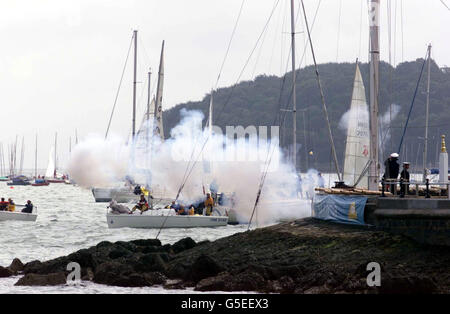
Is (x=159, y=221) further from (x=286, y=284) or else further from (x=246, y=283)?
(x=286, y=284)

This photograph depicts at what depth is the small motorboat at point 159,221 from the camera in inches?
1914

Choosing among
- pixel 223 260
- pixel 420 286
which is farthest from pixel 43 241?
pixel 420 286

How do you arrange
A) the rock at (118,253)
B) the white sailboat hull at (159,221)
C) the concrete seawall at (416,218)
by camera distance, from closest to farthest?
the concrete seawall at (416,218), the rock at (118,253), the white sailboat hull at (159,221)

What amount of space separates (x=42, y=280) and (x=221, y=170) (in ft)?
117

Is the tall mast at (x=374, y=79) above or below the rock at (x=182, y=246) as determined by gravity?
above

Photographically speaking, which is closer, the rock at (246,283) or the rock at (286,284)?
the rock at (286,284)

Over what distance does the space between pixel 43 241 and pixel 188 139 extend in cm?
2724

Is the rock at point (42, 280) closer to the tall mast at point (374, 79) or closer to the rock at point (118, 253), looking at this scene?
the rock at point (118, 253)

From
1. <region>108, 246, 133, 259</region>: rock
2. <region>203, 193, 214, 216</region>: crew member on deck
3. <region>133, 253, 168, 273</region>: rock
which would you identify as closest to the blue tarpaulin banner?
<region>133, 253, 168, 273</region>: rock

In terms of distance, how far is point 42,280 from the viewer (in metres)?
26.6

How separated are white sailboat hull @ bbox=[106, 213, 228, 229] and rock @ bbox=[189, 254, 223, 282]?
22487 mm

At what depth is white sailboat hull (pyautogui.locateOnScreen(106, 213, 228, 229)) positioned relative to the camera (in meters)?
48.6

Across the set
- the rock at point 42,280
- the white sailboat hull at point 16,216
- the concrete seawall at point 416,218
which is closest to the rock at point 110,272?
the rock at point 42,280

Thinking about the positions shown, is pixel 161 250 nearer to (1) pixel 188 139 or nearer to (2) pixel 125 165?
(1) pixel 188 139
